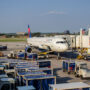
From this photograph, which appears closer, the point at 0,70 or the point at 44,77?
the point at 44,77

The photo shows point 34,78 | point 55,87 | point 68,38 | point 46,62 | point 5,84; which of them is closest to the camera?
point 55,87

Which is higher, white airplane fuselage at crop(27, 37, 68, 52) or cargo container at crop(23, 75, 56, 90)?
white airplane fuselage at crop(27, 37, 68, 52)

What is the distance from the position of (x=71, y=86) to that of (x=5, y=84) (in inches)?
181

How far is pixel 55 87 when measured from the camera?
11.3 metres

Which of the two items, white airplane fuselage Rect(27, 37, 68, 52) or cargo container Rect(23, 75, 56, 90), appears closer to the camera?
cargo container Rect(23, 75, 56, 90)

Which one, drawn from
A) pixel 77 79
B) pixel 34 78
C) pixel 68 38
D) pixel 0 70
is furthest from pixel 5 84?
pixel 68 38

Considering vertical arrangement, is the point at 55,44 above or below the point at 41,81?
above

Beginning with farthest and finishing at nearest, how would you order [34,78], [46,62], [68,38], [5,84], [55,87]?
1. [68,38]
2. [46,62]
3. [34,78]
4. [5,84]
5. [55,87]

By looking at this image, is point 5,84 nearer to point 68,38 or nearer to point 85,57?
point 85,57

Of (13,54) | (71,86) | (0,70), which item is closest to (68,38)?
(13,54)

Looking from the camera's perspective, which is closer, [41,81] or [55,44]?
[41,81]

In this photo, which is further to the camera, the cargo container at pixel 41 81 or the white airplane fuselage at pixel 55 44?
the white airplane fuselage at pixel 55 44

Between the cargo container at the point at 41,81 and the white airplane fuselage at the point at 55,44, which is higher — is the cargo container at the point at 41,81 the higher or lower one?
the lower one

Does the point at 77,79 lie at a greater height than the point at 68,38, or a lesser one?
lesser
